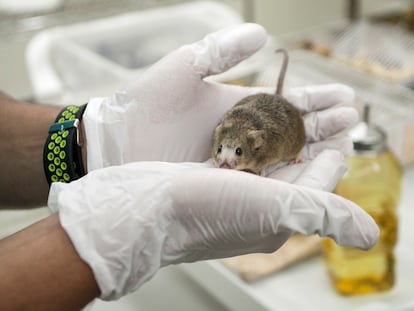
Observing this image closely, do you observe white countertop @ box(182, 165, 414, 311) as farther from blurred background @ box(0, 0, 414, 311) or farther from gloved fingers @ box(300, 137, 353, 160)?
gloved fingers @ box(300, 137, 353, 160)

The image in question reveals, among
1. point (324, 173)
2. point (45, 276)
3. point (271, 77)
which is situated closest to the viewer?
point (45, 276)

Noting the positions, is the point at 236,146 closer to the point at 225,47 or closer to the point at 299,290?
the point at 225,47

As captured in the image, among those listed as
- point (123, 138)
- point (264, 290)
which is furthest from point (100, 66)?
point (264, 290)

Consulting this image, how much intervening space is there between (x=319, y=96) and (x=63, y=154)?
1.44ft

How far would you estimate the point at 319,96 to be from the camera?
1.02m

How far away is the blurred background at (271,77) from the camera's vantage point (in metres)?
1.06

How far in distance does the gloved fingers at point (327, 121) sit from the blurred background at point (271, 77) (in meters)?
0.07

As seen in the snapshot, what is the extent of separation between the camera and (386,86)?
4.96 feet

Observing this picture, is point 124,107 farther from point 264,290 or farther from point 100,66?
point 100,66

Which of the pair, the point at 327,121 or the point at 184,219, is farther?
the point at 327,121

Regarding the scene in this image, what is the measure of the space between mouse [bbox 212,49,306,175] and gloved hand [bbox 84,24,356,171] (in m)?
0.06

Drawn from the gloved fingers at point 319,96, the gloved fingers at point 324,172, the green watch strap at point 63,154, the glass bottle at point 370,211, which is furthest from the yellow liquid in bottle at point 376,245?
the green watch strap at point 63,154

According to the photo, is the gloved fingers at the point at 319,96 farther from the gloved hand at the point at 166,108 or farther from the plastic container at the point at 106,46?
the plastic container at the point at 106,46

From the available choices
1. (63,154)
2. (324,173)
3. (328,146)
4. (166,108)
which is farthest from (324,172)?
(63,154)
